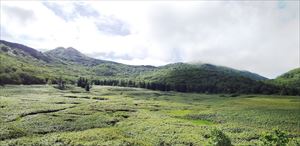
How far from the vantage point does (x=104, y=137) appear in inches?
2589

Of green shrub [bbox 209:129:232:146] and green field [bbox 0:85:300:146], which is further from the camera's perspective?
green field [bbox 0:85:300:146]

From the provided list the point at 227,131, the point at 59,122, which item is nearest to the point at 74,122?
the point at 59,122

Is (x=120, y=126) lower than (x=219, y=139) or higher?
lower

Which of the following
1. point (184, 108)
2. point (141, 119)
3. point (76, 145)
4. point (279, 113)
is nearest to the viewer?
point (76, 145)

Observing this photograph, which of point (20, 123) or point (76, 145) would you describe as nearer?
point (76, 145)

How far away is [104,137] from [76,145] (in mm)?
7468

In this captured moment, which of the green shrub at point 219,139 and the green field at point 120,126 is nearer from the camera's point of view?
the green shrub at point 219,139

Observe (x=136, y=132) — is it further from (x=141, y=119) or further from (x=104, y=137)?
(x=141, y=119)

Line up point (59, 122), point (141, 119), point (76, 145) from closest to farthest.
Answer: point (76, 145), point (59, 122), point (141, 119)

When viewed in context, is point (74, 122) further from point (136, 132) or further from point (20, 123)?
point (136, 132)

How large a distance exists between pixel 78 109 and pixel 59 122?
21388 mm

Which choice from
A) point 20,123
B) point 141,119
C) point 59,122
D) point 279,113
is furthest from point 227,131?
point 20,123

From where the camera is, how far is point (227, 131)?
245ft

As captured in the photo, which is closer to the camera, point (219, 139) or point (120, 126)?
point (219, 139)
